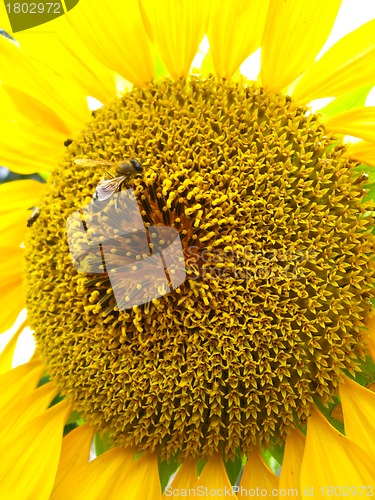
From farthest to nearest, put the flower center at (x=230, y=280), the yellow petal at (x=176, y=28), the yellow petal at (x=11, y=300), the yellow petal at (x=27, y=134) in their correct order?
the yellow petal at (x=11, y=300)
the yellow petal at (x=27, y=134)
the yellow petal at (x=176, y=28)
the flower center at (x=230, y=280)

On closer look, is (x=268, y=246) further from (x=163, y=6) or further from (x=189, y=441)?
(x=163, y=6)

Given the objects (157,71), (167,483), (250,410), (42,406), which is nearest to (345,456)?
(250,410)

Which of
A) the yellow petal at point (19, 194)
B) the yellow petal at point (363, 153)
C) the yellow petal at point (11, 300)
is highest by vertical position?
the yellow petal at point (19, 194)

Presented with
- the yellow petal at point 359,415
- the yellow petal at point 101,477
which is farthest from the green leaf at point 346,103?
the yellow petal at point 101,477

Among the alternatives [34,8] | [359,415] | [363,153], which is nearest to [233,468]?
[359,415]

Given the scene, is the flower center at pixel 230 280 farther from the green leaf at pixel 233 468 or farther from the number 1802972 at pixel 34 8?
the number 1802972 at pixel 34 8

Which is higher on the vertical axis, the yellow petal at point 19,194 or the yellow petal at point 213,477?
the yellow petal at point 19,194
